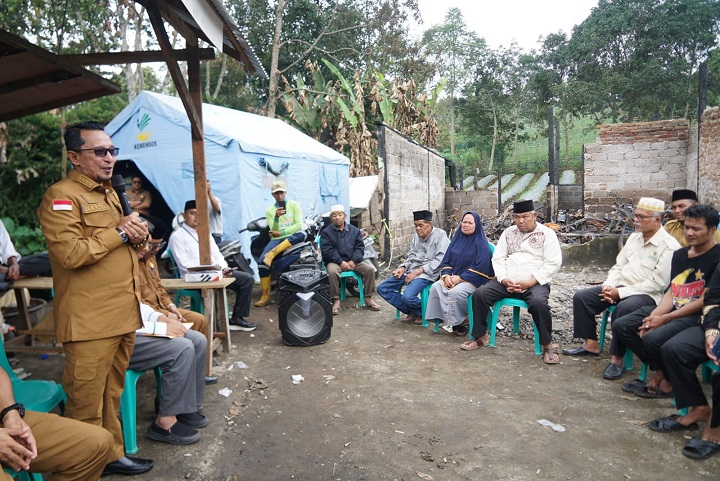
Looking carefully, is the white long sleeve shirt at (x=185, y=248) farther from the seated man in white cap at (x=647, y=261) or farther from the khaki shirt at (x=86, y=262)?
the seated man in white cap at (x=647, y=261)

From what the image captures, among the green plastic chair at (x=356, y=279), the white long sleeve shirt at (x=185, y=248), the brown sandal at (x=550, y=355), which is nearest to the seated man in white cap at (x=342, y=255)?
the green plastic chair at (x=356, y=279)

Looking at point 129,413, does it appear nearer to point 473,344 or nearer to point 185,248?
point 185,248

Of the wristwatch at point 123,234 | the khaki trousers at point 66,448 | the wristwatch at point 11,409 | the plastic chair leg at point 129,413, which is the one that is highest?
the wristwatch at point 123,234

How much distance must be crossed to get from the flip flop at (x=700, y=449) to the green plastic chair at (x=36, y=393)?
3563mm

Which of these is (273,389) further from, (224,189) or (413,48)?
(413,48)

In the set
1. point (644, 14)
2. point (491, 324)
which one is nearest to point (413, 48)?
point (644, 14)

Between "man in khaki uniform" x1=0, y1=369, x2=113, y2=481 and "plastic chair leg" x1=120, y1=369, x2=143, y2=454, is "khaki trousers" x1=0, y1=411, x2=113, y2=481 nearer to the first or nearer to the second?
"man in khaki uniform" x1=0, y1=369, x2=113, y2=481

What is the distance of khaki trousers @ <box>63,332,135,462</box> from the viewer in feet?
8.32

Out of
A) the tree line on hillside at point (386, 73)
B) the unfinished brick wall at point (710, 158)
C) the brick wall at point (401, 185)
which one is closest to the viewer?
the brick wall at point (401, 185)

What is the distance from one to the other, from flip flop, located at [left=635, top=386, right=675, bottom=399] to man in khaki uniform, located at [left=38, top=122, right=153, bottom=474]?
3603 mm

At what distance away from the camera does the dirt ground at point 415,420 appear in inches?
112

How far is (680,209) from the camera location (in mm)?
4309

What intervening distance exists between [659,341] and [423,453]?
75.6 inches

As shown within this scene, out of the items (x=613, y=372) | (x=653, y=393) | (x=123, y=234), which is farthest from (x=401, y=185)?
(x=123, y=234)
